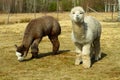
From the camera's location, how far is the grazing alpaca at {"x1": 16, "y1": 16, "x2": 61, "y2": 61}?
11.4 meters

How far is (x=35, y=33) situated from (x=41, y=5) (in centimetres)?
4312

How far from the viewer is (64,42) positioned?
53.6 feet

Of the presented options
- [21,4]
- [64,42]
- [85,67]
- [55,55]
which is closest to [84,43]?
[85,67]

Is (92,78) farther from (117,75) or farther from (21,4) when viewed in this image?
(21,4)

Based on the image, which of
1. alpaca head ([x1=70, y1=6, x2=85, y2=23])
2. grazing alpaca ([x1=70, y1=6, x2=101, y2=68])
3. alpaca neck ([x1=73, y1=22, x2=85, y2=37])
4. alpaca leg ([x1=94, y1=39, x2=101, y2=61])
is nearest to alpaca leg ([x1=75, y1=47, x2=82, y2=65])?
grazing alpaca ([x1=70, y1=6, x2=101, y2=68])

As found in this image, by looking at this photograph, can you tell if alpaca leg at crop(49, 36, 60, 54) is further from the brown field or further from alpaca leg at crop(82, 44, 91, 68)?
alpaca leg at crop(82, 44, 91, 68)

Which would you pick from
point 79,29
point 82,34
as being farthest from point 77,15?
point 82,34

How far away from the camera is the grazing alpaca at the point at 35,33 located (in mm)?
11398

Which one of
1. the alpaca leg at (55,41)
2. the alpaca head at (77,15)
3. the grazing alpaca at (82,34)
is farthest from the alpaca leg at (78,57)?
the alpaca leg at (55,41)

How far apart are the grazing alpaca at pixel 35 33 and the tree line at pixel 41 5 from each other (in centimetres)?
3600

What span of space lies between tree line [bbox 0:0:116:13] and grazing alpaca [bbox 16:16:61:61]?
118ft

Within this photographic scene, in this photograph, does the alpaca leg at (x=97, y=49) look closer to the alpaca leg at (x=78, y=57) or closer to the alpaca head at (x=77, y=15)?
the alpaca leg at (x=78, y=57)

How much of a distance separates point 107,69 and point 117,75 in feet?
2.52

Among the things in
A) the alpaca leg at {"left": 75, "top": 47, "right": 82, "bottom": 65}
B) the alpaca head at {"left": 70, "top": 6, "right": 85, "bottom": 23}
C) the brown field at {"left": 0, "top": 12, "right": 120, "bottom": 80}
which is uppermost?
the alpaca head at {"left": 70, "top": 6, "right": 85, "bottom": 23}
